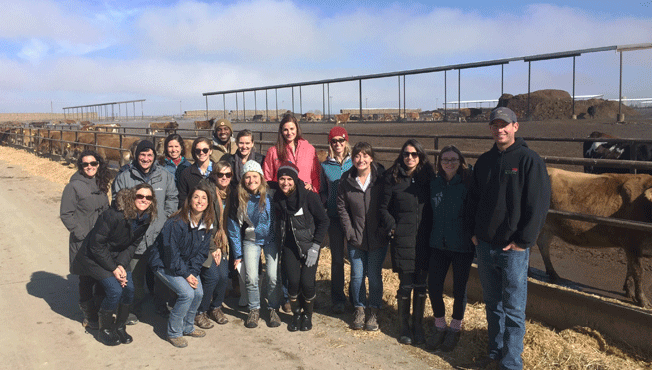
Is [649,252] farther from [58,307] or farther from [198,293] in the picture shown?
[58,307]

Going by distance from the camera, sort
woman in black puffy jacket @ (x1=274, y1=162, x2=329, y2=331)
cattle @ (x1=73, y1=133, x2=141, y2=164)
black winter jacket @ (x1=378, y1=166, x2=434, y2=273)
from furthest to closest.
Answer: cattle @ (x1=73, y1=133, x2=141, y2=164) → woman in black puffy jacket @ (x1=274, y1=162, x2=329, y2=331) → black winter jacket @ (x1=378, y1=166, x2=434, y2=273)

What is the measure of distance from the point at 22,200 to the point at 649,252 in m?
10.8

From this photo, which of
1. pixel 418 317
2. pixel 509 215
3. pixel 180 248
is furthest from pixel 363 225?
pixel 180 248

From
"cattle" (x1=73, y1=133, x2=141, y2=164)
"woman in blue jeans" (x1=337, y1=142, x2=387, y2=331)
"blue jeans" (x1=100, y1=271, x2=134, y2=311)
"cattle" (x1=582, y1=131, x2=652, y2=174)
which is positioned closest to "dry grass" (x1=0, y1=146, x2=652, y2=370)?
"woman in blue jeans" (x1=337, y1=142, x2=387, y2=331)

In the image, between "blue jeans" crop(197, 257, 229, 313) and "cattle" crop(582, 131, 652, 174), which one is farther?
"cattle" crop(582, 131, 652, 174)

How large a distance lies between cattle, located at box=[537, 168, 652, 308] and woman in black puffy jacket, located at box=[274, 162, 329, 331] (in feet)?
7.54

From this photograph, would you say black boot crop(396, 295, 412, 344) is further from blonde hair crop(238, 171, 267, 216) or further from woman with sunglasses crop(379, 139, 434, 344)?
blonde hair crop(238, 171, 267, 216)

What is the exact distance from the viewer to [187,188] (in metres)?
4.57

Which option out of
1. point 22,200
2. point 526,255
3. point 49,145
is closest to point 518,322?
point 526,255

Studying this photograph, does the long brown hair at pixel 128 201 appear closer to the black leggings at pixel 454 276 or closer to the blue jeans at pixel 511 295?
the black leggings at pixel 454 276

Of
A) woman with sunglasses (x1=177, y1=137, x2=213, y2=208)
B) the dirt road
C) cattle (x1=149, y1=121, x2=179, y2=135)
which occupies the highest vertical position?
cattle (x1=149, y1=121, x2=179, y2=135)

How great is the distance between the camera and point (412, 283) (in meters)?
3.93

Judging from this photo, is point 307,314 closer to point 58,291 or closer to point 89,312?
point 89,312

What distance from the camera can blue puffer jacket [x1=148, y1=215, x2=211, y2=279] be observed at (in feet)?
12.8
